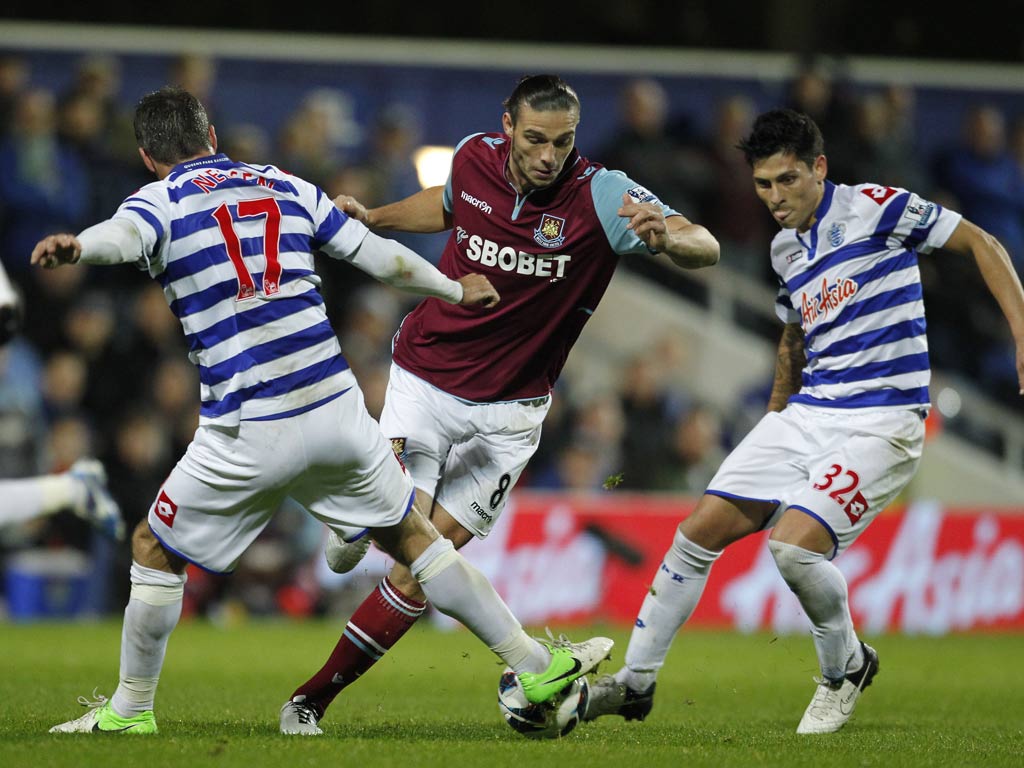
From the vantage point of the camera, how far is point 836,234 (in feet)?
21.5

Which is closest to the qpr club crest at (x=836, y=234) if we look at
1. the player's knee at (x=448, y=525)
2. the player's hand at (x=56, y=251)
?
the player's knee at (x=448, y=525)

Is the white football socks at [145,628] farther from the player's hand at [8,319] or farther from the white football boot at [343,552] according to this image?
the player's hand at [8,319]

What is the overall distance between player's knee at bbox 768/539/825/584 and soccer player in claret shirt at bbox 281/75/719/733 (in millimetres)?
1171

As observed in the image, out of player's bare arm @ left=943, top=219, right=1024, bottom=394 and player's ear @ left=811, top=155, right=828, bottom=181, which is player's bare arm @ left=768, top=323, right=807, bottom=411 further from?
player's bare arm @ left=943, top=219, right=1024, bottom=394

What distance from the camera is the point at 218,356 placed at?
5.19 m

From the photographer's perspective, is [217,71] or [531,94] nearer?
[531,94]

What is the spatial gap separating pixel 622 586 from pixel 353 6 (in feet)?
25.8

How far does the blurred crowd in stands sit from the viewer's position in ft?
39.3

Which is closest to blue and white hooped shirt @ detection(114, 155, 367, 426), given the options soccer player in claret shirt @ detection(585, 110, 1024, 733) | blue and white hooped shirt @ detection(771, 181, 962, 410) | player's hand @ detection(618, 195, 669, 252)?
player's hand @ detection(618, 195, 669, 252)

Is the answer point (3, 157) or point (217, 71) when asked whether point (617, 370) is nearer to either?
point (217, 71)

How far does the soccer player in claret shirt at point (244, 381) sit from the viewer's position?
5152 mm

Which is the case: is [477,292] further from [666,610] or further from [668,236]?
[666,610]

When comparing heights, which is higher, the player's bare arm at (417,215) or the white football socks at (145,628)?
the player's bare arm at (417,215)

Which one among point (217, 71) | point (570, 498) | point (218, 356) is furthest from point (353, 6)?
point (218, 356)
